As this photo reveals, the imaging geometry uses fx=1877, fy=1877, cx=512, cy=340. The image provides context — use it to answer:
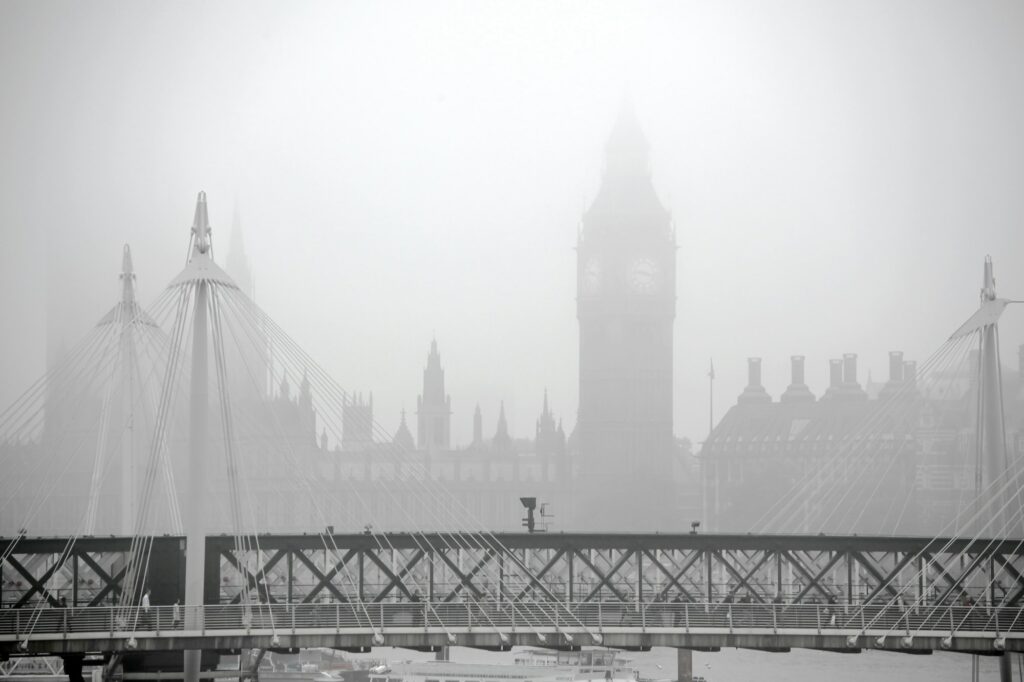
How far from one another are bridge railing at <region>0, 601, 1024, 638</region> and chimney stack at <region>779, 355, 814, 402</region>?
12928cm

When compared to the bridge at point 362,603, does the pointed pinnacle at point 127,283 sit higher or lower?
higher

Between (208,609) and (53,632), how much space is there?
5.21m

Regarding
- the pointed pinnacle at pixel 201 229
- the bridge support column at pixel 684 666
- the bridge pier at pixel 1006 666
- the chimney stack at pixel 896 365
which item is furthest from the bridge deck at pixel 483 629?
the chimney stack at pixel 896 365

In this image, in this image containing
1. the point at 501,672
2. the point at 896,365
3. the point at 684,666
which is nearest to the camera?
the point at 684,666

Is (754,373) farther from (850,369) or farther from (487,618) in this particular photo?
(487,618)

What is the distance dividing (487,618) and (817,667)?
208 feet

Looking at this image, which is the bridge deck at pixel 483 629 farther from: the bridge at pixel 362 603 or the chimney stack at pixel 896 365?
the chimney stack at pixel 896 365

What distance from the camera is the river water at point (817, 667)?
109875 millimetres

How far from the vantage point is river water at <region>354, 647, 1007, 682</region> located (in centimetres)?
10988

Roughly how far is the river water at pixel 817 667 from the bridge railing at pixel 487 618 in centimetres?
4456

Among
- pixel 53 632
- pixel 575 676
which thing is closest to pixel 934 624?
pixel 53 632

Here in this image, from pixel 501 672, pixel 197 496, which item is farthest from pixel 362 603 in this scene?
pixel 501 672

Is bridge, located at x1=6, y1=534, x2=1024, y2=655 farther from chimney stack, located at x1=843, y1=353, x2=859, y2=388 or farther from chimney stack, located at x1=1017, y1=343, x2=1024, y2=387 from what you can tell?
chimney stack, located at x1=843, y1=353, x2=859, y2=388

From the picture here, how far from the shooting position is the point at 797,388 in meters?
194
